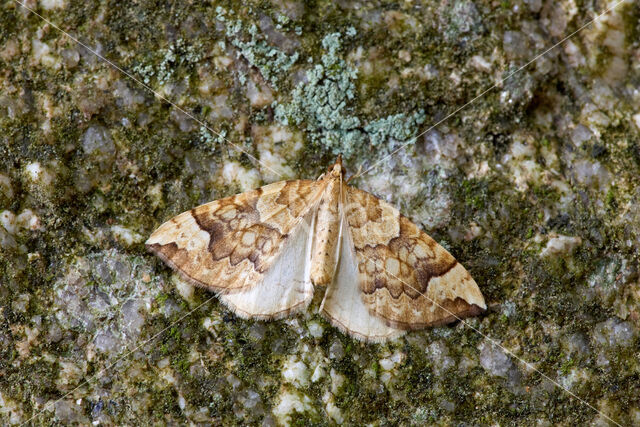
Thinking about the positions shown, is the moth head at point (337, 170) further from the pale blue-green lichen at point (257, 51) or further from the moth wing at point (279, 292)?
the pale blue-green lichen at point (257, 51)

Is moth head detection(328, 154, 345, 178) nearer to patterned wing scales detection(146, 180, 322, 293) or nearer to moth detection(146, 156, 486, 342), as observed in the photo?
moth detection(146, 156, 486, 342)

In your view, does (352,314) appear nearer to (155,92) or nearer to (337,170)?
(337,170)

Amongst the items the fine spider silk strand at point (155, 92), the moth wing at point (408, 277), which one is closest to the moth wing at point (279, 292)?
the moth wing at point (408, 277)

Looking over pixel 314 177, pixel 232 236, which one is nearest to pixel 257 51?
pixel 314 177

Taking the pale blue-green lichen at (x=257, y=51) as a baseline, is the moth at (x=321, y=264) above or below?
below

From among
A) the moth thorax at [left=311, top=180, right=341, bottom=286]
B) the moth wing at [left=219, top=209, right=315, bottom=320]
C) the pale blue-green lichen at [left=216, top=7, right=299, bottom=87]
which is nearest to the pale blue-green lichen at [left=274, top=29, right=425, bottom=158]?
the pale blue-green lichen at [left=216, top=7, right=299, bottom=87]
